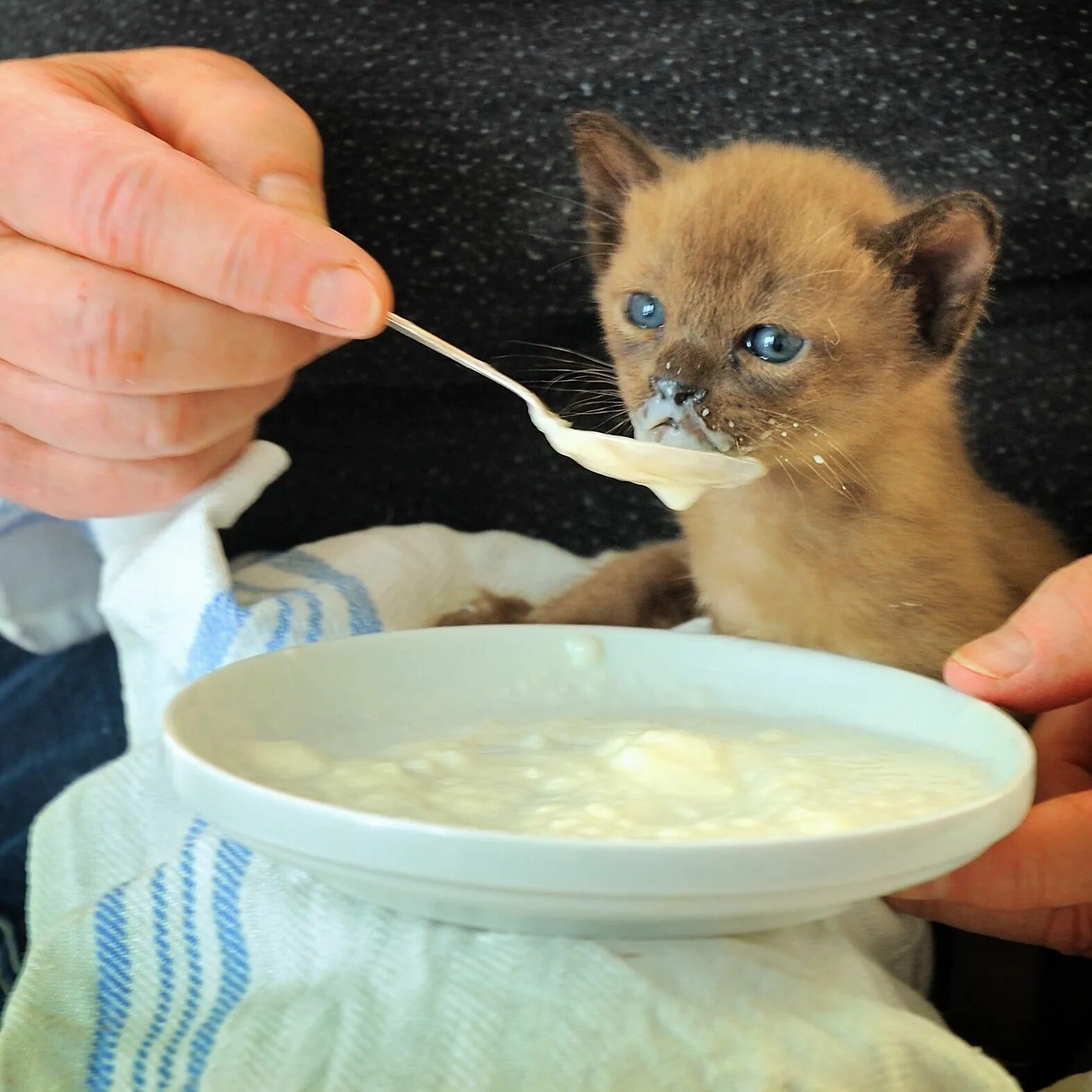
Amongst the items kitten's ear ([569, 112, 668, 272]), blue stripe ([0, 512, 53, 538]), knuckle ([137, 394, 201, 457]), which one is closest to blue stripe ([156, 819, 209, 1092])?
knuckle ([137, 394, 201, 457])

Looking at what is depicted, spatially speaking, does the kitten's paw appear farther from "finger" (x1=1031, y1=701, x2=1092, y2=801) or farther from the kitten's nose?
"finger" (x1=1031, y1=701, x2=1092, y2=801)

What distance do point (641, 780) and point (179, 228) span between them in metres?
0.46

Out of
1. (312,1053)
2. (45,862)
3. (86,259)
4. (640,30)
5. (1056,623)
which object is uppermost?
(640,30)

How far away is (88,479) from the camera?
3.23 ft

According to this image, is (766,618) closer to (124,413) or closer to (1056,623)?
(1056,623)

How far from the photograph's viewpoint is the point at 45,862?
2.88 feet

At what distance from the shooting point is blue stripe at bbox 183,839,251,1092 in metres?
0.67

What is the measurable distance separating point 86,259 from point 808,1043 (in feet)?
2.23

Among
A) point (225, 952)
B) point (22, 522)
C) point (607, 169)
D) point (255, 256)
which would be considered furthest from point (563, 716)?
point (22, 522)

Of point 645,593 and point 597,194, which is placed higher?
point 597,194

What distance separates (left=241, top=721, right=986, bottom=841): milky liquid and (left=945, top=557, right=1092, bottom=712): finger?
82 millimetres

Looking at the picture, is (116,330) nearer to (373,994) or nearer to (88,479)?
(88,479)

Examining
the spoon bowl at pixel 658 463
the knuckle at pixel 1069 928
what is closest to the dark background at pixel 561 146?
the spoon bowl at pixel 658 463

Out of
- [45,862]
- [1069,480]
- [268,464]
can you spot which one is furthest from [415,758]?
[1069,480]
